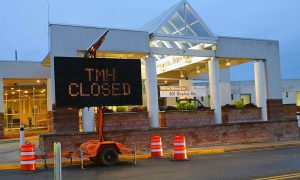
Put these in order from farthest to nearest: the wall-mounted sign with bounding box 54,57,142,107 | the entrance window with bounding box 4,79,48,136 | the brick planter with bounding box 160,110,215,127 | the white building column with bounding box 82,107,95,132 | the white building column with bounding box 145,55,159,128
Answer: the entrance window with bounding box 4,79,48,136 < the brick planter with bounding box 160,110,215,127 < the white building column with bounding box 145,55,159,128 < the white building column with bounding box 82,107,95,132 < the wall-mounted sign with bounding box 54,57,142,107

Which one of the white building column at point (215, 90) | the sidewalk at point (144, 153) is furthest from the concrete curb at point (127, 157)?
the white building column at point (215, 90)

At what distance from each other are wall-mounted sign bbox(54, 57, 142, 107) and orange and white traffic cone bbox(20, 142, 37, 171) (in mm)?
1740

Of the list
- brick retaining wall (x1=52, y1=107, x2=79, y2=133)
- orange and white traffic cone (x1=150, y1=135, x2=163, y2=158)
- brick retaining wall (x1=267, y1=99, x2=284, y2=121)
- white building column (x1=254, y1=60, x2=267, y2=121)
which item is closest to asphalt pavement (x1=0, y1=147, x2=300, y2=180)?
orange and white traffic cone (x1=150, y1=135, x2=163, y2=158)

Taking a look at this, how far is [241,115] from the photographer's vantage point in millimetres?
23562

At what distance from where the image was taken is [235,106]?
78.4ft

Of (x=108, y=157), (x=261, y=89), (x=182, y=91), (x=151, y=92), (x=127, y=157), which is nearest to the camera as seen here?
(x=108, y=157)

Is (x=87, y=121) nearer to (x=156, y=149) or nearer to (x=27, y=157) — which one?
(x=156, y=149)

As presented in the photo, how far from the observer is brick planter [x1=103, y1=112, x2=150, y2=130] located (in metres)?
19.5

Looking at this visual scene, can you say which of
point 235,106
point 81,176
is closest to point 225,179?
point 81,176

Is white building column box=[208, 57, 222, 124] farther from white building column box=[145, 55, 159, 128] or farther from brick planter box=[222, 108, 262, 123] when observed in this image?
white building column box=[145, 55, 159, 128]

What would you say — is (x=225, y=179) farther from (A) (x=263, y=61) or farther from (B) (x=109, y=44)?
(A) (x=263, y=61)

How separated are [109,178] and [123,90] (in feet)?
14.8

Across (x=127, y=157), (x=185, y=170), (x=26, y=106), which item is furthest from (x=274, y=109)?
(x=26, y=106)

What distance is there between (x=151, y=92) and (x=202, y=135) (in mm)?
3416
